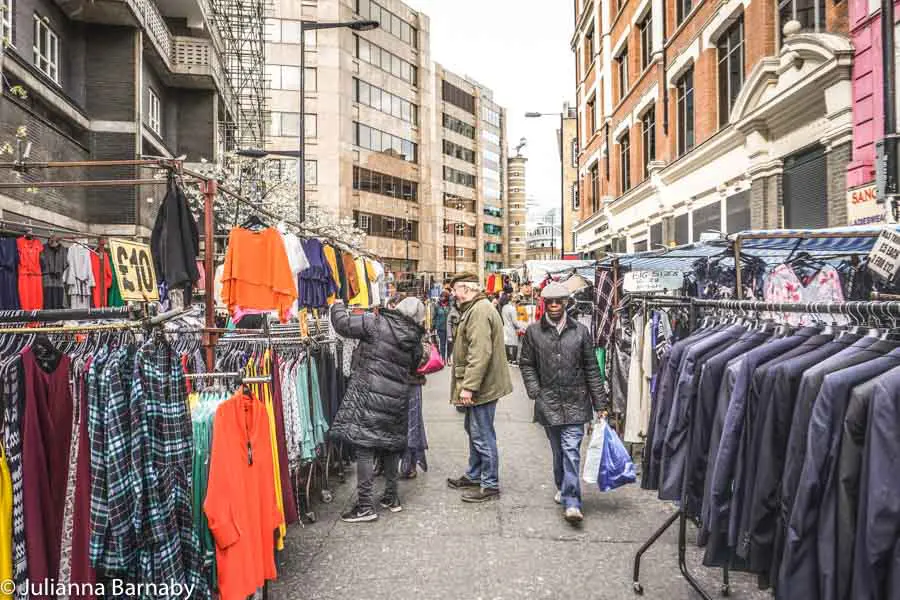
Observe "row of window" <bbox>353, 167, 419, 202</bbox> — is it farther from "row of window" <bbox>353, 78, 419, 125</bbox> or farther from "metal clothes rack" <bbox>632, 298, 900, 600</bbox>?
"metal clothes rack" <bbox>632, 298, 900, 600</bbox>

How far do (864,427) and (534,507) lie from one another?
3.85 m

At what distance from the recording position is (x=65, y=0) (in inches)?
631

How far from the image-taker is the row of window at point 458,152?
70312mm

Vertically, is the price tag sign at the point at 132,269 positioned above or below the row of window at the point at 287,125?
below

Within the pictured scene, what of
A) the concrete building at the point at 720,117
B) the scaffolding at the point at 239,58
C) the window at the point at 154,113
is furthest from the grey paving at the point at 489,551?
the scaffolding at the point at 239,58

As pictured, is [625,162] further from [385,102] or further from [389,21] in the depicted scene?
[389,21]

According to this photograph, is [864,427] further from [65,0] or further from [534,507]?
[65,0]

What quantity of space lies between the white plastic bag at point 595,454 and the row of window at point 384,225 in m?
45.8

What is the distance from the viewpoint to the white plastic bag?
5453mm

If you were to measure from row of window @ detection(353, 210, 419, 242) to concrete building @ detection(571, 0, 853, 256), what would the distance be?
27.8 m

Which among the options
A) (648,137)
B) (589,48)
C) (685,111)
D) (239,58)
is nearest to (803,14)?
(685,111)

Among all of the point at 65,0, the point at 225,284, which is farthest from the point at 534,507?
the point at 65,0

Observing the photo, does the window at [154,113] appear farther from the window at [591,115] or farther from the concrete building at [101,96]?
the window at [591,115]

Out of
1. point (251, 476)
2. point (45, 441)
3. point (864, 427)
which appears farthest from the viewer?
point (251, 476)
